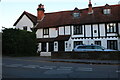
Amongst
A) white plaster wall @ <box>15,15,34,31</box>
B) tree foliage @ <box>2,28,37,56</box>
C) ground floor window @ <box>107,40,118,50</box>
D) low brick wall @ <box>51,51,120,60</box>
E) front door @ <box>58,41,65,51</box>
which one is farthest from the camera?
white plaster wall @ <box>15,15,34,31</box>

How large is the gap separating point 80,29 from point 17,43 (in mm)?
11335

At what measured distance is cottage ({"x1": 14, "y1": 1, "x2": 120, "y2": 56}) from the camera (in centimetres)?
2689

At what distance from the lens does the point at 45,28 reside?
31250 millimetres

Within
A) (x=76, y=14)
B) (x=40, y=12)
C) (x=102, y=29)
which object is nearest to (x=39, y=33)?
(x=40, y=12)

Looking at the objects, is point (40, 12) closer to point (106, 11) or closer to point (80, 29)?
point (80, 29)

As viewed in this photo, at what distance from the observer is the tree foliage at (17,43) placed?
2545 cm

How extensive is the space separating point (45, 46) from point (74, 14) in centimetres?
835

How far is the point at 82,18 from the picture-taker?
1165 inches

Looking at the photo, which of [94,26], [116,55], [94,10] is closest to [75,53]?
[116,55]

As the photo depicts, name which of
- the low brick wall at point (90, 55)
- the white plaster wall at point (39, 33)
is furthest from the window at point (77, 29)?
the low brick wall at point (90, 55)

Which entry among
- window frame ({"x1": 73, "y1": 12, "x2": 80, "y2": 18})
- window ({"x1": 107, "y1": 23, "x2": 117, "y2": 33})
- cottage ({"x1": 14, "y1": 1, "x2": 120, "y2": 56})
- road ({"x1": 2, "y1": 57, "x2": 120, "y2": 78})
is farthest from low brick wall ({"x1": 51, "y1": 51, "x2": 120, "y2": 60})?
window frame ({"x1": 73, "y1": 12, "x2": 80, "y2": 18})

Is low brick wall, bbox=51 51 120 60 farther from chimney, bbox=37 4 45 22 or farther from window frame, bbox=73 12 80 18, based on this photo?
chimney, bbox=37 4 45 22

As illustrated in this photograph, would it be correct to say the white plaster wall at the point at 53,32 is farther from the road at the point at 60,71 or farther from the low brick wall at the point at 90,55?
the road at the point at 60,71

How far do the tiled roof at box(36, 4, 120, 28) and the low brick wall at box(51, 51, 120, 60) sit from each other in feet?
29.6
